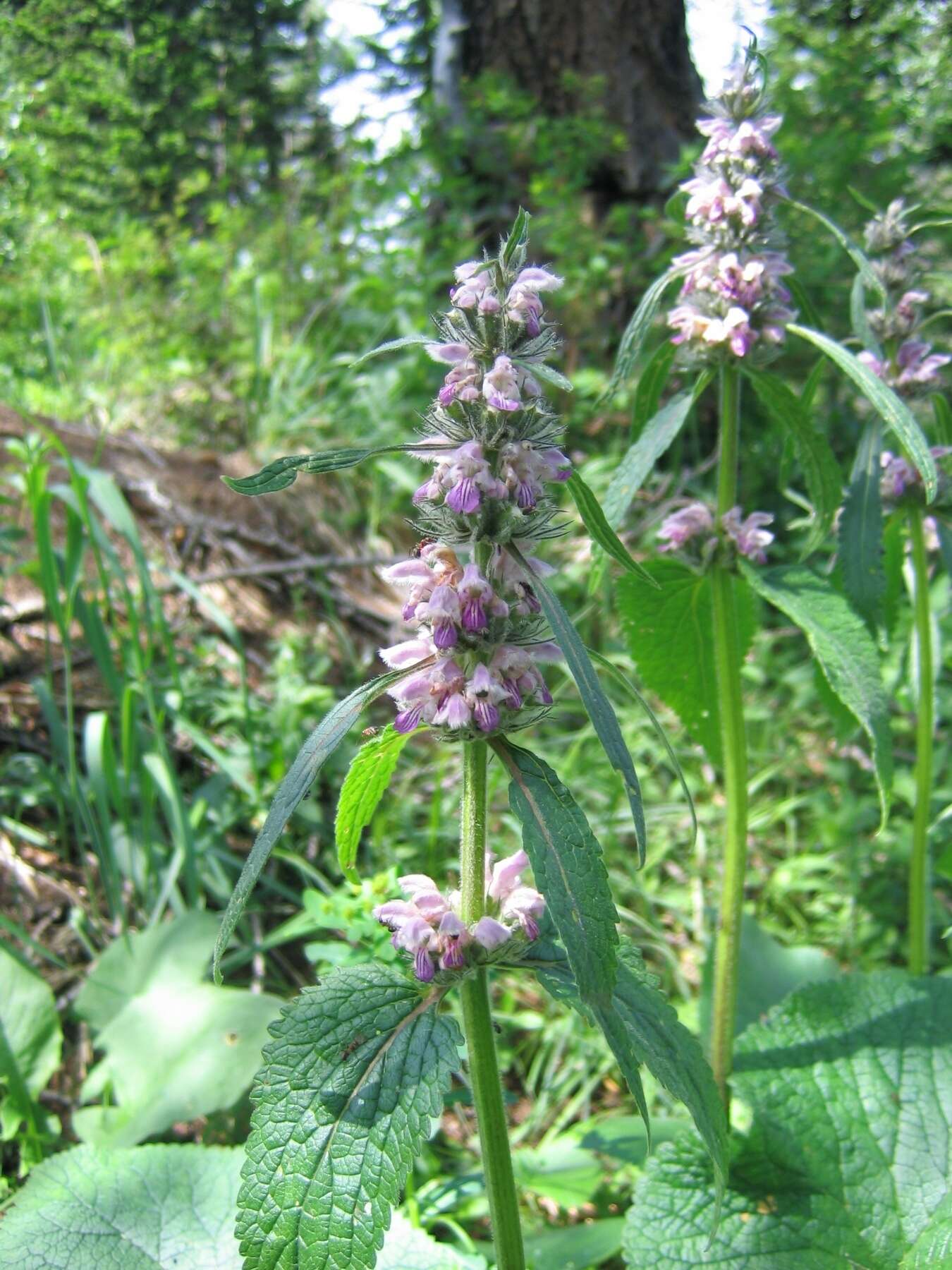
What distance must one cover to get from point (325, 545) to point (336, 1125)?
3.41m

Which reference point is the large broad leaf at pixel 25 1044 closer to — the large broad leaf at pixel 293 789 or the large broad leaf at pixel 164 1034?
the large broad leaf at pixel 164 1034

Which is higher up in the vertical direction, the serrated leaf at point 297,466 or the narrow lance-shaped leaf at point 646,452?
the narrow lance-shaped leaf at point 646,452

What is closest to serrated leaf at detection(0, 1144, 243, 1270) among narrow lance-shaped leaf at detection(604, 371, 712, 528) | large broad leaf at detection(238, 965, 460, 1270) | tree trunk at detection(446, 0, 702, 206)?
large broad leaf at detection(238, 965, 460, 1270)

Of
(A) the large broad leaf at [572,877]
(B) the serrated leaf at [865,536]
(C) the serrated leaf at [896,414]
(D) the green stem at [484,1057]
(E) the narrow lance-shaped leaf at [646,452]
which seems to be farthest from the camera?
(B) the serrated leaf at [865,536]

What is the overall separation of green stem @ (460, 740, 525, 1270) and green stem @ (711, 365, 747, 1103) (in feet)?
2.14

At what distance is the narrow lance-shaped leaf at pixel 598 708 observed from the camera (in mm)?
915

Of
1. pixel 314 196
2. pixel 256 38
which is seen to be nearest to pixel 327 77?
pixel 256 38

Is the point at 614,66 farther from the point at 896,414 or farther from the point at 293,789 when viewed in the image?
the point at 293,789

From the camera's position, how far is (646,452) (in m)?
1.66

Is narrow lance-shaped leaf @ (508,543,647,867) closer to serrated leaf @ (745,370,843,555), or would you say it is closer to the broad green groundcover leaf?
serrated leaf @ (745,370,843,555)

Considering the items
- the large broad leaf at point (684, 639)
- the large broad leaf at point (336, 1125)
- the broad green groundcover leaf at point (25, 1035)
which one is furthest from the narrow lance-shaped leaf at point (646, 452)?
the broad green groundcover leaf at point (25, 1035)

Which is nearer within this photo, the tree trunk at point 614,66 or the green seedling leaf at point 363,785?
the green seedling leaf at point 363,785

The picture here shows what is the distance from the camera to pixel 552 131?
5102mm

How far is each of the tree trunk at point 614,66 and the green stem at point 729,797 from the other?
4428 millimetres
